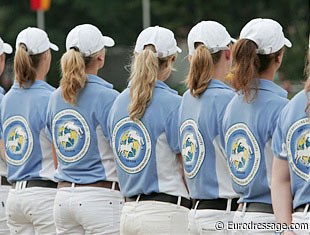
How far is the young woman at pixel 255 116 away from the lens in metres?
6.50

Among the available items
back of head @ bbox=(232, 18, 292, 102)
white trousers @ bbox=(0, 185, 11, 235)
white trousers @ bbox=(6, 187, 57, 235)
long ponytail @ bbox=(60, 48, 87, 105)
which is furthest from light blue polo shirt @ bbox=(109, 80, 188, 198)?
white trousers @ bbox=(0, 185, 11, 235)

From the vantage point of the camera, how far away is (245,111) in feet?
21.8

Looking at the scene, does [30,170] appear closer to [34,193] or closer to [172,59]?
[34,193]

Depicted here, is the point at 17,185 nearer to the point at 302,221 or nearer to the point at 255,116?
the point at 255,116

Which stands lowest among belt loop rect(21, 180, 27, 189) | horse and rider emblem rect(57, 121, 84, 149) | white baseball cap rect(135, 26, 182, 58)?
belt loop rect(21, 180, 27, 189)

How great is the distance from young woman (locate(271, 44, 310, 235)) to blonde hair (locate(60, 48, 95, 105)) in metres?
2.33

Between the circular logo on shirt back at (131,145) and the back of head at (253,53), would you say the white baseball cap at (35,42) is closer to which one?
the circular logo on shirt back at (131,145)

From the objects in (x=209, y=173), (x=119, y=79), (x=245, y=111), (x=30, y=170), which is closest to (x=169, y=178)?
(x=209, y=173)

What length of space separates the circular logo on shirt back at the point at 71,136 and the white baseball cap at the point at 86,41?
1.50 ft

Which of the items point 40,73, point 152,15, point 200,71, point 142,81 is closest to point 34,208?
point 40,73

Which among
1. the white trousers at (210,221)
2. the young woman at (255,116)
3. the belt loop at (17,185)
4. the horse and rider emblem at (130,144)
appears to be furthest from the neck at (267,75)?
the belt loop at (17,185)

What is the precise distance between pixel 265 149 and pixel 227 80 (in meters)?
0.82

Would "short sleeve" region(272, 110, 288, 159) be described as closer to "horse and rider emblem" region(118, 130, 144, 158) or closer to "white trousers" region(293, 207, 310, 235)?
"white trousers" region(293, 207, 310, 235)

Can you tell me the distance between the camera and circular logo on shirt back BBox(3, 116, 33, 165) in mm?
8633
